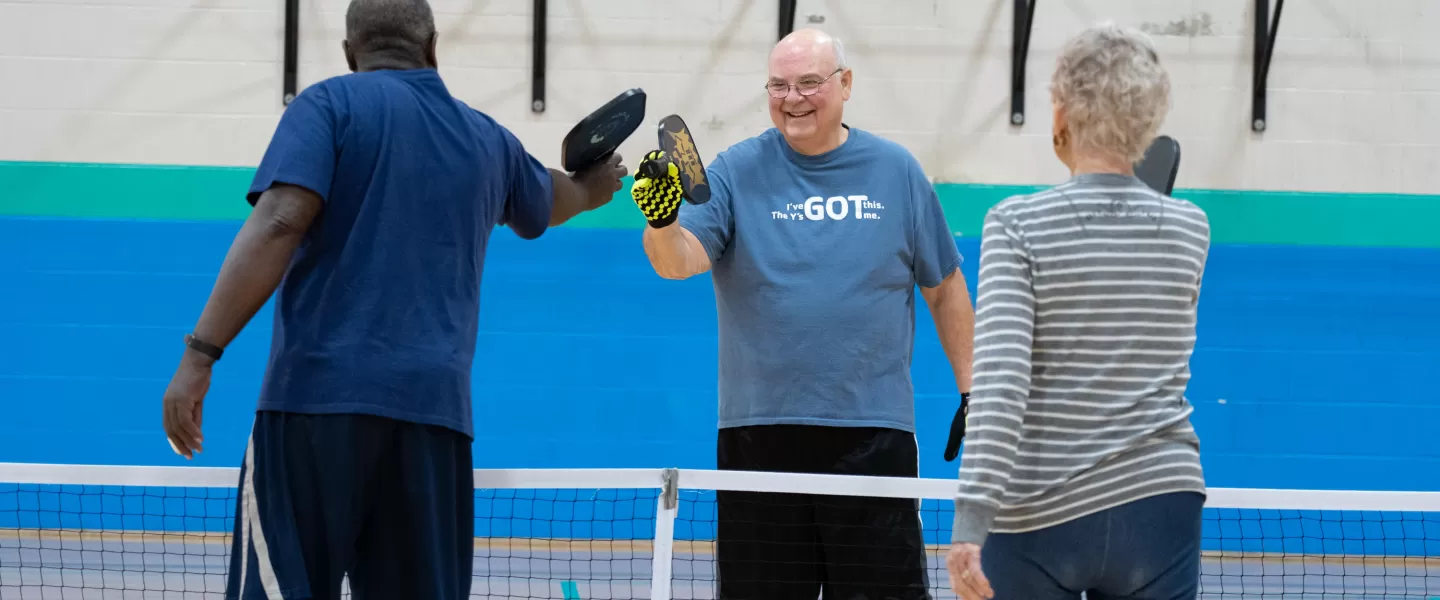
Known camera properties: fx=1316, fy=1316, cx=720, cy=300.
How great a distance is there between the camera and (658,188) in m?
2.54

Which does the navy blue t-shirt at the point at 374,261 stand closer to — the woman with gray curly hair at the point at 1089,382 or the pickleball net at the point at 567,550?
the woman with gray curly hair at the point at 1089,382

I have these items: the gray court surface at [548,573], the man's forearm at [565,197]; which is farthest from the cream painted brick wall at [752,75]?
the man's forearm at [565,197]

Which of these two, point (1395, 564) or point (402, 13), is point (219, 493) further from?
point (1395, 564)

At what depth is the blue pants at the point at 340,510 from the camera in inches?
79.4

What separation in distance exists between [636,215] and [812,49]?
10.7ft

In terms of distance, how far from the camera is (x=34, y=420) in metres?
5.87

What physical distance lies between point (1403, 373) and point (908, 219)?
4.15 meters

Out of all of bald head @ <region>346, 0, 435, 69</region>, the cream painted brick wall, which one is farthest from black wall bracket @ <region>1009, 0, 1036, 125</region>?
bald head @ <region>346, 0, 435, 69</region>

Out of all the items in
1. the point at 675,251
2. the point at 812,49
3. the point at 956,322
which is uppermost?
the point at 812,49

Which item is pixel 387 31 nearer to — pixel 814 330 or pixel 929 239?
pixel 814 330

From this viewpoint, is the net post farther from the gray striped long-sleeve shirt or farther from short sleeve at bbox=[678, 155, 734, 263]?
the gray striped long-sleeve shirt

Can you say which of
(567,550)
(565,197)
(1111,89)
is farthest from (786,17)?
(1111,89)

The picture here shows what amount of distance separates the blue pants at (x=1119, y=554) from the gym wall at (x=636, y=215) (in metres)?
4.33

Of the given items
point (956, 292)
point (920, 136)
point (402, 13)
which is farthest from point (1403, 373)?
point (402, 13)
